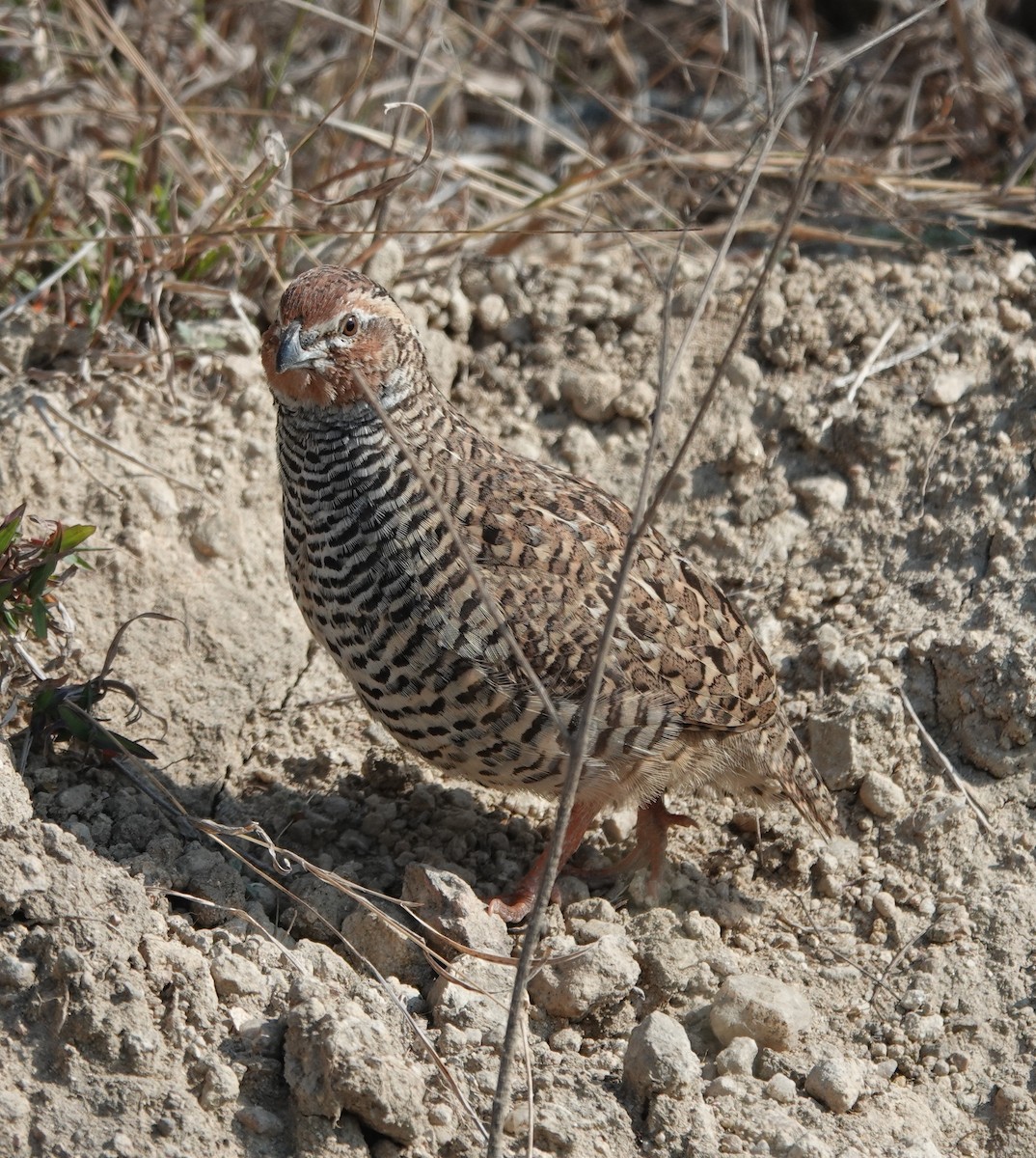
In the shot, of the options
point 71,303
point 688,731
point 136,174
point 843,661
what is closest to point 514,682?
point 688,731

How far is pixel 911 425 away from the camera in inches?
212

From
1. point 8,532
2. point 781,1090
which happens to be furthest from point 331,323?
point 781,1090

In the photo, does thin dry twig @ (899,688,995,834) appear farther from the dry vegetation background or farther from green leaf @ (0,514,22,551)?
green leaf @ (0,514,22,551)

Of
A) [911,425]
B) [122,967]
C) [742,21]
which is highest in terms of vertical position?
[742,21]

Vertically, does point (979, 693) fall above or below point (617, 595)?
above

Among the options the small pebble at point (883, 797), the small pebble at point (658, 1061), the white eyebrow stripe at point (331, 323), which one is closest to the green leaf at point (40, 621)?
the white eyebrow stripe at point (331, 323)

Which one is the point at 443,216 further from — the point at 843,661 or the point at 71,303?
the point at 843,661

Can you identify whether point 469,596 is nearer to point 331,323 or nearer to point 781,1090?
point 331,323

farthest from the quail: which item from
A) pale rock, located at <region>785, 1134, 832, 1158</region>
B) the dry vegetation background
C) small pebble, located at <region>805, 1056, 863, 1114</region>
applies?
pale rock, located at <region>785, 1134, 832, 1158</region>

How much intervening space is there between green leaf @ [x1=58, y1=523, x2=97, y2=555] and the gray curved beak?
2.66 ft

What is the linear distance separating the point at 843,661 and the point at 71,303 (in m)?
3.17

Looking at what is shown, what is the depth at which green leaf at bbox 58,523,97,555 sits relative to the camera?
4.24 meters

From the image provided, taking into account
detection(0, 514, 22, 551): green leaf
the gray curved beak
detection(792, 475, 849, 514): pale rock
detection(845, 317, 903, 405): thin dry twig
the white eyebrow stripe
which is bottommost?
detection(0, 514, 22, 551): green leaf

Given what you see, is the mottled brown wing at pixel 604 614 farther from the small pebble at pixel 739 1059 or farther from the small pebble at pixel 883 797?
the small pebble at pixel 739 1059
